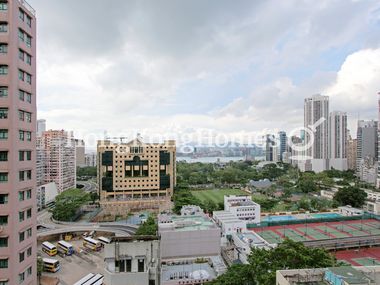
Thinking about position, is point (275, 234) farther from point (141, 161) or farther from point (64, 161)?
point (64, 161)

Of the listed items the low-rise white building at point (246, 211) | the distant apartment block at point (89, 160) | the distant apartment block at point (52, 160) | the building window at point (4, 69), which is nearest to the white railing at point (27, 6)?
the building window at point (4, 69)

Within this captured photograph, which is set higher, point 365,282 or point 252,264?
point 365,282

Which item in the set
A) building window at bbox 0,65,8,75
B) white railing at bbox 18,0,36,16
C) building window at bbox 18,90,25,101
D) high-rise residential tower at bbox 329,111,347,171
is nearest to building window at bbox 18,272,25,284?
building window at bbox 18,90,25,101

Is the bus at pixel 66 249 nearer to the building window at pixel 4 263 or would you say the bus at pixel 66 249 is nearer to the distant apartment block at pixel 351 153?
the building window at pixel 4 263

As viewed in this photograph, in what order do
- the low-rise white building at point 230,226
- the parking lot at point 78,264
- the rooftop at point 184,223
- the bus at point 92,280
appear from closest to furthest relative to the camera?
the bus at point 92,280, the parking lot at point 78,264, the rooftop at point 184,223, the low-rise white building at point 230,226

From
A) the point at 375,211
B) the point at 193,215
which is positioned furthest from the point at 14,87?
the point at 375,211

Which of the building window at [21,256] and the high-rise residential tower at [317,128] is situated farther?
the high-rise residential tower at [317,128]

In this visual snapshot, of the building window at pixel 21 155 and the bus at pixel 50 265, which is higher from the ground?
the building window at pixel 21 155
